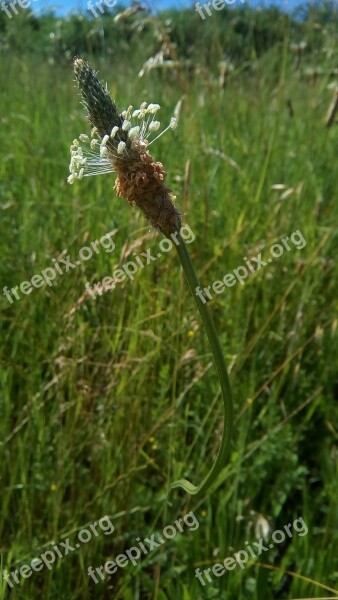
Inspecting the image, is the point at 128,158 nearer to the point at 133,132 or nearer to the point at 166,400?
the point at 133,132

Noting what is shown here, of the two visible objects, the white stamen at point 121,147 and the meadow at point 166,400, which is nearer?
the white stamen at point 121,147

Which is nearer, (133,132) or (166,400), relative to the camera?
(133,132)

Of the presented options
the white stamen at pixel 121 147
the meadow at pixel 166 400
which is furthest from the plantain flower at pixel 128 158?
the meadow at pixel 166 400

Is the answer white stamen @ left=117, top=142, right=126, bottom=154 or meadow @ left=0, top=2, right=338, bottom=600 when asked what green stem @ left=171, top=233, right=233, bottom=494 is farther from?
meadow @ left=0, top=2, right=338, bottom=600

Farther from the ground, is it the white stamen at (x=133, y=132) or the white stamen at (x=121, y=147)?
the white stamen at (x=133, y=132)

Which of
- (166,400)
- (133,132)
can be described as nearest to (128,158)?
(133,132)

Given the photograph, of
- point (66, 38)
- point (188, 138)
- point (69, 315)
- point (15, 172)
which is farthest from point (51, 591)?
point (66, 38)

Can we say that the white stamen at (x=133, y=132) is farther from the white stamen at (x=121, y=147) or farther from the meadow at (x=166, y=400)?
the meadow at (x=166, y=400)

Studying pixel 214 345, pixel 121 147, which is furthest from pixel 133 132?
pixel 214 345

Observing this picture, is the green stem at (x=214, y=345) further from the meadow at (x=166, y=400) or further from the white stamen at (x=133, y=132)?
the meadow at (x=166, y=400)

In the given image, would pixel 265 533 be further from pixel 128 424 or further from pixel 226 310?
pixel 226 310

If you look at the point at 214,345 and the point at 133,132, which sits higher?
the point at 133,132
